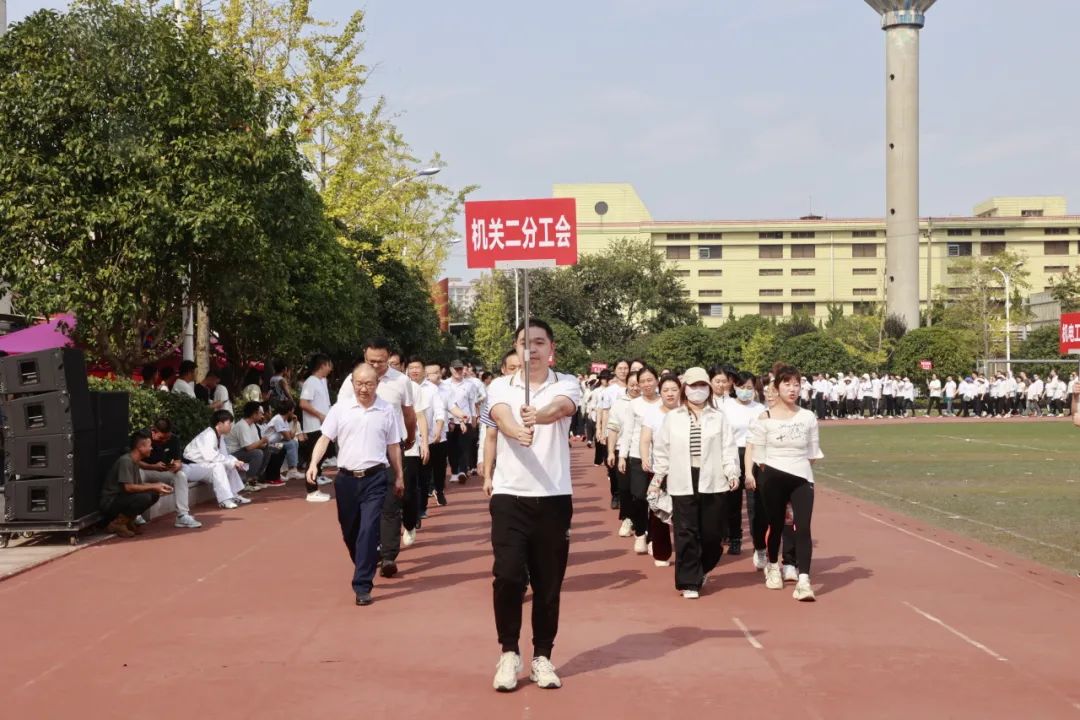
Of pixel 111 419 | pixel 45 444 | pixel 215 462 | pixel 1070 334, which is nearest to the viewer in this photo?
pixel 45 444

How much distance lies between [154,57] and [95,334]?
164 inches

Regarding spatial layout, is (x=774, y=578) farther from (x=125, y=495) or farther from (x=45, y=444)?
(x=45, y=444)

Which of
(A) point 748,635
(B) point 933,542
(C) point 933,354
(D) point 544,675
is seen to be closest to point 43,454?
(A) point 748,635

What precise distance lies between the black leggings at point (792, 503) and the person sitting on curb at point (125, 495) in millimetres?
6491

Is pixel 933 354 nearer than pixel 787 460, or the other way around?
pixel 787 460

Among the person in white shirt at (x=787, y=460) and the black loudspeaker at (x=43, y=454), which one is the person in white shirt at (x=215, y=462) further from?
the person in white shirt at (x=787, y=460)

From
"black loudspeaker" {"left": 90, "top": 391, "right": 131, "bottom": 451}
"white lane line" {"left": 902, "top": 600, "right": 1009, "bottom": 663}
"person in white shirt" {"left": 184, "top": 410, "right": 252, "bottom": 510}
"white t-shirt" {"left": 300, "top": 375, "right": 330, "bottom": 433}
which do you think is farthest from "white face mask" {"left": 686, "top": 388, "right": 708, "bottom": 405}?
"person in white shirt" {"left": 184, "top": 410, "right": 252, "bottom": 510}

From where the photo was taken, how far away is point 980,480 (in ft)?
66.1

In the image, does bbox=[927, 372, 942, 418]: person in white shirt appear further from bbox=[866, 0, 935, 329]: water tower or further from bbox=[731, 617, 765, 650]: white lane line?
bbox=[731, 617, 765, 650]: white lane line

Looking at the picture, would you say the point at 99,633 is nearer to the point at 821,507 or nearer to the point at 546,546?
the point at 546,546

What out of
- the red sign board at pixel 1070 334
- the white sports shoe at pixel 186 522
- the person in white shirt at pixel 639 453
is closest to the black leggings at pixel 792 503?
the person in white shirt at pixel 639 453

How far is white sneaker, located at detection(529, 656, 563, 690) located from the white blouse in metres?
3.51

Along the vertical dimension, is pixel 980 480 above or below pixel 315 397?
below

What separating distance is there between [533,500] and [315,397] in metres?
9.81
